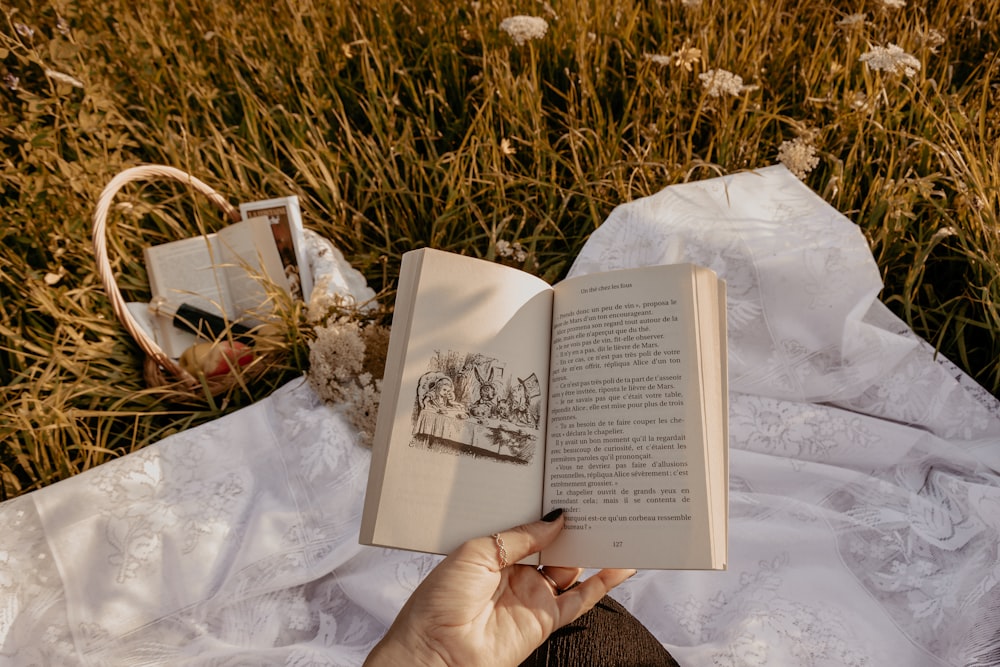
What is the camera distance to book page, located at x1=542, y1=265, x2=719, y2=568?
1.05 meters

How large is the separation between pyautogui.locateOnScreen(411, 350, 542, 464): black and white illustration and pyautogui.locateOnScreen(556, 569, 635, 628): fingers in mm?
289

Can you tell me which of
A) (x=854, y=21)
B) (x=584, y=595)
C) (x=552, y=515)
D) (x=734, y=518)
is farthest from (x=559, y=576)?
(x=854, y=21)

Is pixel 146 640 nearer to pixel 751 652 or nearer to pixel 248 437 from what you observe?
pixel 248 437

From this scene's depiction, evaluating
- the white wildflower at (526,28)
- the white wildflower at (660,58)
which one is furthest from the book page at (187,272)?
the white wildflower at (660,58)

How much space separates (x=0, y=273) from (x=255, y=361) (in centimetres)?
83

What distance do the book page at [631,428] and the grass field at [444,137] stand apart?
968 mm

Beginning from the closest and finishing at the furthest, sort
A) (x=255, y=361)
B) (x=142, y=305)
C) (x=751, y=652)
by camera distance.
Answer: (x=751, y=652) < (x=255, y=361) < (x=142, y=305)

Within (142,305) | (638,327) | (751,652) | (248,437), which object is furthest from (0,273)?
(751,652)

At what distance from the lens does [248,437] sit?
1801 millimetres

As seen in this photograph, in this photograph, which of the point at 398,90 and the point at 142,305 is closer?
the point at 142,305

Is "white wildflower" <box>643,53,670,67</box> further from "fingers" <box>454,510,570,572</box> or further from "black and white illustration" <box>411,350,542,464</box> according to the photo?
"fingers" <box>454,510,570,572</box>

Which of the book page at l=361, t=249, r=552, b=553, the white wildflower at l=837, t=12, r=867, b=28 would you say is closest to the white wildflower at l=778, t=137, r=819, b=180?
the white wildflower at l=837, t=12, r=867, b=28

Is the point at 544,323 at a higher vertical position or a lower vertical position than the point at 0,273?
higher

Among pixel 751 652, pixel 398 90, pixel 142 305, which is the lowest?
pixel 751 652
